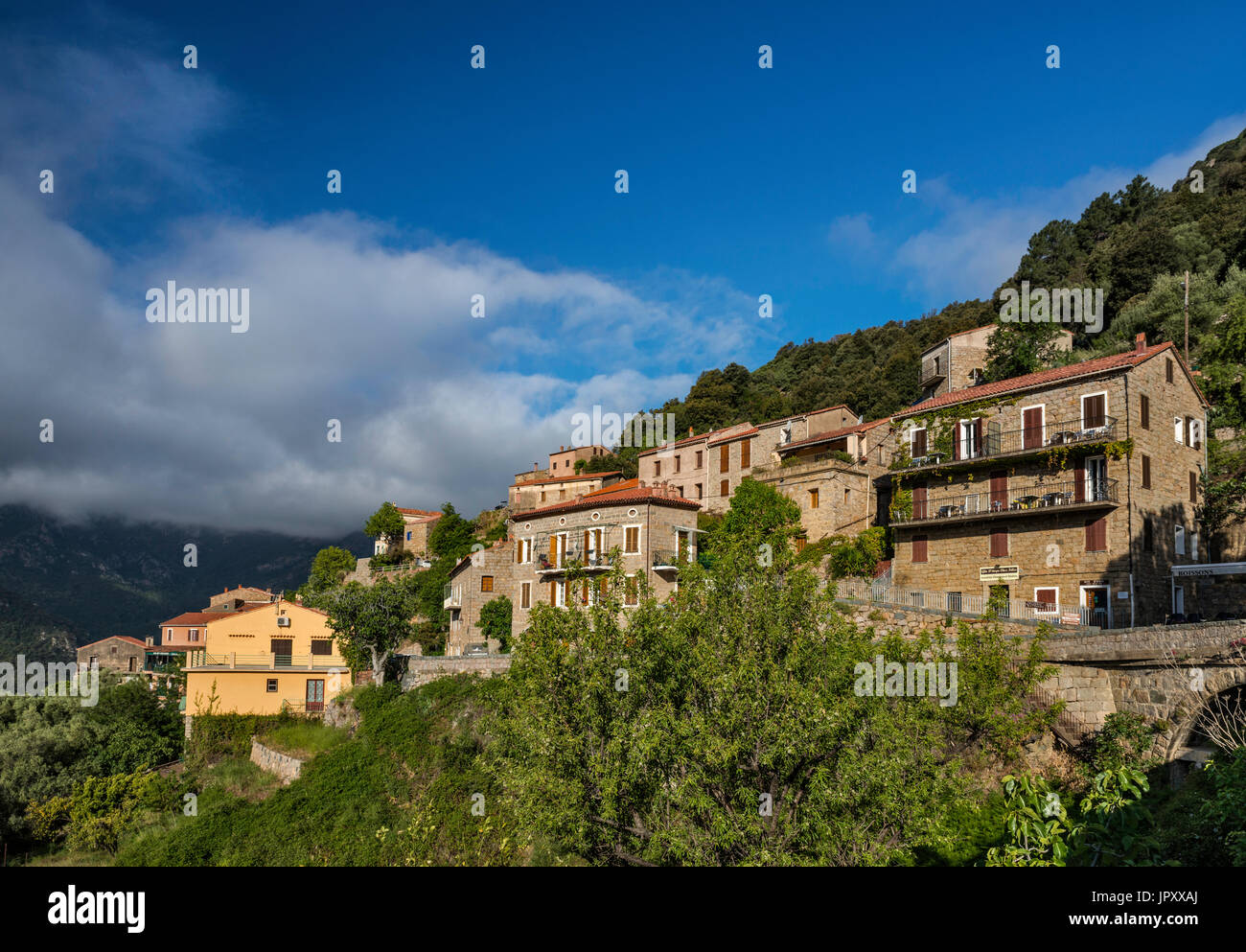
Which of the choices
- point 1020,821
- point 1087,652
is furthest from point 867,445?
point 1020,821

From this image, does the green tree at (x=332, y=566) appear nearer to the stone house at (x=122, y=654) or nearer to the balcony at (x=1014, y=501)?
the stone house at (x=122, y=654)

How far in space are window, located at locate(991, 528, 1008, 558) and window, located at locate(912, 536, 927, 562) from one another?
3.02 m

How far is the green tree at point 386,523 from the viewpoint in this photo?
7281 centimetres

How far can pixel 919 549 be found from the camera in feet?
116

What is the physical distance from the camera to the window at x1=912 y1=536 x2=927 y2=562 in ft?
115

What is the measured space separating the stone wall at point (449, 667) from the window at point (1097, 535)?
967 inches

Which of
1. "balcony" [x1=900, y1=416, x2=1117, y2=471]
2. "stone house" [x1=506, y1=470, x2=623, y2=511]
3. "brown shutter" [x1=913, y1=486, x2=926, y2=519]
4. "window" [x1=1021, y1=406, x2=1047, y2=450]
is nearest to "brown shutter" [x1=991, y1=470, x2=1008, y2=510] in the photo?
"balcony" [x1=900, y1=416, x2=1117, y2=471]

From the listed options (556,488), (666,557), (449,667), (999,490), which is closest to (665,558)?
(666,557)

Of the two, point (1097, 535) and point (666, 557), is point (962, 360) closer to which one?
point (1097, 535)

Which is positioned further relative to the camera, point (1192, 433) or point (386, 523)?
point (386, 523)

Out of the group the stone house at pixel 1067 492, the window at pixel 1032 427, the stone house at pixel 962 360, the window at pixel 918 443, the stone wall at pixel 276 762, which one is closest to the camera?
the stone house at pixel 1067 492

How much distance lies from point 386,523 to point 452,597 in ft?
77.7

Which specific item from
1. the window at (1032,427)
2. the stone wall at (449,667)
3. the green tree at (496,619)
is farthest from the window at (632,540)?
the window at (1032,427)
